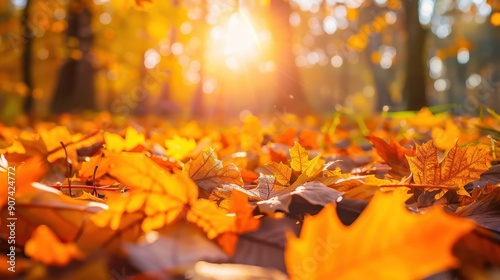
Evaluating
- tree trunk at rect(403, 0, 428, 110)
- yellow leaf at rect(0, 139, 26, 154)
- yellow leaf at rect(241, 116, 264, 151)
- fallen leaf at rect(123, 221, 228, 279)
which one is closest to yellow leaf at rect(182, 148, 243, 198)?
fallen leaf at rect(123, 221, 228, 279)

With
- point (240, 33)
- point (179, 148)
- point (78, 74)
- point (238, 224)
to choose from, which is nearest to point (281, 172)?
point (238, 224)

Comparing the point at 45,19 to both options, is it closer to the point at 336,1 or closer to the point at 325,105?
the point at 336,1

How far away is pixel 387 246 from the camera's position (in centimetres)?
48

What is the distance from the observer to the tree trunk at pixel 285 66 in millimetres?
6402

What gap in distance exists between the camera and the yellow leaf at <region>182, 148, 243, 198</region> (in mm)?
1018

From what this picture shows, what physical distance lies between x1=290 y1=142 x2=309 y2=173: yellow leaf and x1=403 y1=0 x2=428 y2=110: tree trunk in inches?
329

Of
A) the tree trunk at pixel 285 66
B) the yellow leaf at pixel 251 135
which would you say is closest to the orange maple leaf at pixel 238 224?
the yellow leaf at pixel 251 135

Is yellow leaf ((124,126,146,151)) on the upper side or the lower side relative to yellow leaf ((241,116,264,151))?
upper

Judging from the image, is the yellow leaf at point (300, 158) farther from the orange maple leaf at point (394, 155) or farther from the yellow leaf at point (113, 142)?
the yellow leaf at point (113, 142)

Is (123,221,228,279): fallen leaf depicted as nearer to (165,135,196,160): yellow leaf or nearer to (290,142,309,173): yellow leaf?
(290,142,309,173): yellow leaf

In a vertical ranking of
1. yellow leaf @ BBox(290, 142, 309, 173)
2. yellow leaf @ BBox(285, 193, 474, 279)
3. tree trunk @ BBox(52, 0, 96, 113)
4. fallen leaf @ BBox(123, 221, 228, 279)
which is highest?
yellow leaf @ BBox(285, 193, 474, 279)

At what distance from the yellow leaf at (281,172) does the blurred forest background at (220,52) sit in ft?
4.35

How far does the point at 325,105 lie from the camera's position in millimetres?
55500

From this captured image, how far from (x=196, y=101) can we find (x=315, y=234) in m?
21.3
